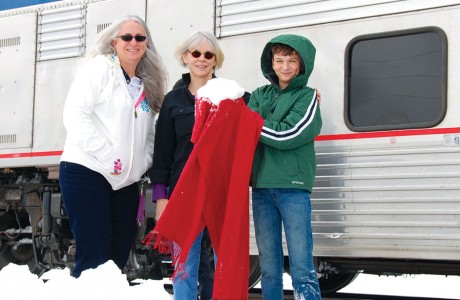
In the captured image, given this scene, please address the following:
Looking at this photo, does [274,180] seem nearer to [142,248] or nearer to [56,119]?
[142,248]

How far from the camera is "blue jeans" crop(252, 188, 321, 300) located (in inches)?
192

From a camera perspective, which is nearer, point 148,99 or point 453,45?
point 148,99

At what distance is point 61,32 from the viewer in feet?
25.8

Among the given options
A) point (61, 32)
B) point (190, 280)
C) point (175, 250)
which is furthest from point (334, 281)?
point (61, 32)

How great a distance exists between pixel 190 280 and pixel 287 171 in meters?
1.00

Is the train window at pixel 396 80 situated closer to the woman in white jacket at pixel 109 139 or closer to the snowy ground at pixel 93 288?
the woman in white jacket at pixel 109 139

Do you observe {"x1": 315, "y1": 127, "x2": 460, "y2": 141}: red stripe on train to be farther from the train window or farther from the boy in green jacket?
the boy in green jacket

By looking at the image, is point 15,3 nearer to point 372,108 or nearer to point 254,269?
point 254,269

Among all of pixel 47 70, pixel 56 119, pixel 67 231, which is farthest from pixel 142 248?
pixel 47 70

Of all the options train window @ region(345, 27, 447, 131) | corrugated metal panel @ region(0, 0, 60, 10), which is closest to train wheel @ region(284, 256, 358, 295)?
train window @ region(345, 27, 447, 131)

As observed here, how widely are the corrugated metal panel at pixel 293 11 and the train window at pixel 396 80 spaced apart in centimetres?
20

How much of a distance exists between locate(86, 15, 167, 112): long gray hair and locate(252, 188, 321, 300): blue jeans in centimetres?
92

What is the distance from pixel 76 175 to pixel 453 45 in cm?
291

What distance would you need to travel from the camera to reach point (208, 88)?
16.4ft
